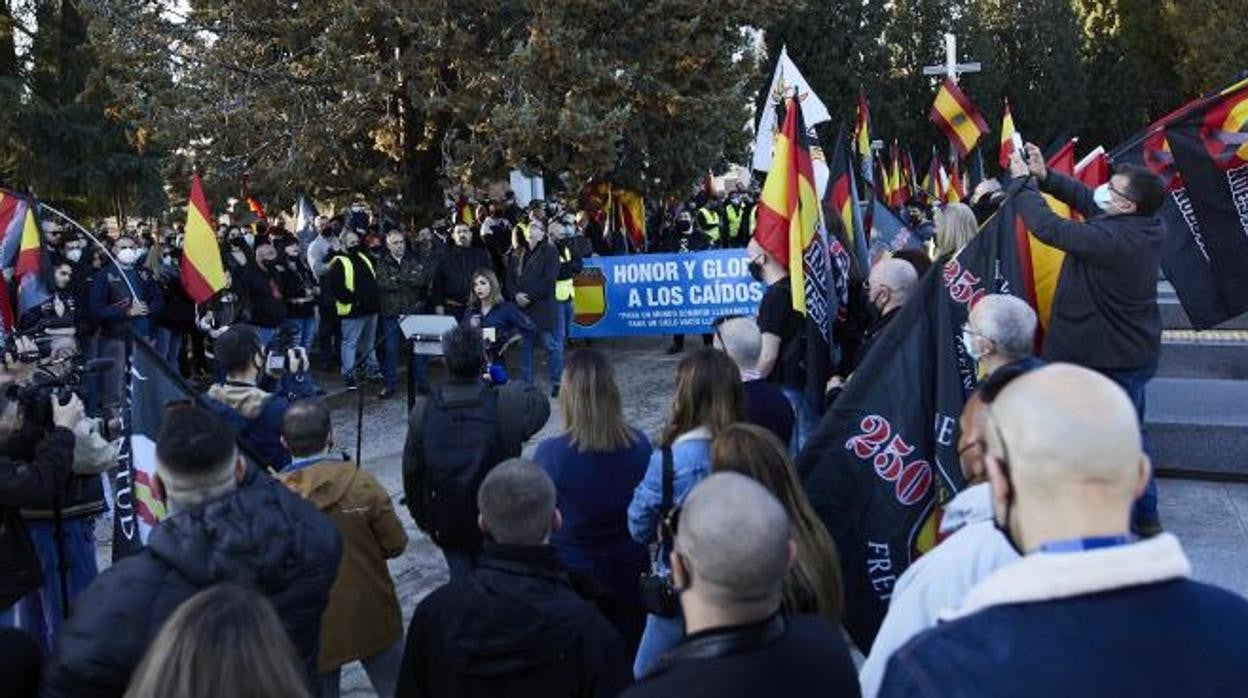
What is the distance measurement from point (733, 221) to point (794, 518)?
15.0 meters

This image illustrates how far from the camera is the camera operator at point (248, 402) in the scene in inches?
198

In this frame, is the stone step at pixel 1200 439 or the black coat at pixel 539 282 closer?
the stone step at pixel 1200 439

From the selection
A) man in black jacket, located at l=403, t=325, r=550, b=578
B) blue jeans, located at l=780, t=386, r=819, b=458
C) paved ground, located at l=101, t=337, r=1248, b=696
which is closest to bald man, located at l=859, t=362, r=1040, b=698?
man in black jacket, located at l=403, t=325, r=550, b=578

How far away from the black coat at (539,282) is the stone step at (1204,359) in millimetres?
5991

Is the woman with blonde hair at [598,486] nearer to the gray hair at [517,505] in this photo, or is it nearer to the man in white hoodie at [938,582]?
the gray hair at [517,505]

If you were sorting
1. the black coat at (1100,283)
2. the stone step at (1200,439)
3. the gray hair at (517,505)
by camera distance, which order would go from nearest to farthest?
the gray hair at (517,505), the black coat at (1100,283), the stone step at (1200,439)

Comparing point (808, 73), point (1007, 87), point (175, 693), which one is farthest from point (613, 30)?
point (1007, 87)

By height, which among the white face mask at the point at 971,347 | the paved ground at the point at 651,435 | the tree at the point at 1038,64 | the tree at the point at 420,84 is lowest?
the paved ground at the point at 651,435

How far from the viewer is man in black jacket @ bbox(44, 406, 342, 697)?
278 centimetres

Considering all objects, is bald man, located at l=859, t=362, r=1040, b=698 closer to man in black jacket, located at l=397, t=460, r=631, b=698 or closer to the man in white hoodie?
the man in white hoodie

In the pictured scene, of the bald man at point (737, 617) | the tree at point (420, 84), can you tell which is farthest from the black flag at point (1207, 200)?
the tree at point (420, 84)

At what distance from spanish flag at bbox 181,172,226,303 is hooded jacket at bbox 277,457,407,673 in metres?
5.37

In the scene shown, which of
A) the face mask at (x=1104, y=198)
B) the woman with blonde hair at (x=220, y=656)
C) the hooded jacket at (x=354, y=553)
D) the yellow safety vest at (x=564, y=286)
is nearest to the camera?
the woman with blonde hair at (x=220, y=656)

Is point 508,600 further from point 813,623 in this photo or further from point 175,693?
point 175,693
